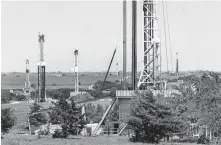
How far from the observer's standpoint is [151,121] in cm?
2031

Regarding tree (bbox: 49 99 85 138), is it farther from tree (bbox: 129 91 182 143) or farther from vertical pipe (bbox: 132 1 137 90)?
vertical pipe (bbox: 132 1 137 90)

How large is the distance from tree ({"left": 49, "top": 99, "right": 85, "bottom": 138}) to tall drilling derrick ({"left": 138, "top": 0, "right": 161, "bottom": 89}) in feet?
29.1

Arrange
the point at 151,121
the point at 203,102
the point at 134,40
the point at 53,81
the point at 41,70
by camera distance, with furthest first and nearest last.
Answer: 1. the point at 53,81
2. the point at 41,70
3. the point at 134,40
4. the point at 203,102
5. the point at 151,121

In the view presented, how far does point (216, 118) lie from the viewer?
64.8ft

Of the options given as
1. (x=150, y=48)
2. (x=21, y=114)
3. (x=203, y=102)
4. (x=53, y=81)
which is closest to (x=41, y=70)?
(x=21, y=114)

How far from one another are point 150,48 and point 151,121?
11.8m

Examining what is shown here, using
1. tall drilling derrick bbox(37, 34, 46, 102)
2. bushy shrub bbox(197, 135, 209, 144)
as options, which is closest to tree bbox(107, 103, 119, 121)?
bushy shrub bbox(197, 135, 209, 144)

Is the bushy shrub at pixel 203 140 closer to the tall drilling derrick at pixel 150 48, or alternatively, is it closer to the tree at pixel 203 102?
the tree at pixel 203 102

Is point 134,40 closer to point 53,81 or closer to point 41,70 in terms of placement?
point 41,70

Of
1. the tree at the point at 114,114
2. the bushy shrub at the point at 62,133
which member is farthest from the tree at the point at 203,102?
the bushy shrub at the point at 62,133

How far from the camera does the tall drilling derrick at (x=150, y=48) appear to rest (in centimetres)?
3070

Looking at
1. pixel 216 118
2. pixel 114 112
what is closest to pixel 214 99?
pixel 216 118

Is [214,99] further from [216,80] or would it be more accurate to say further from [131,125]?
[216,80]

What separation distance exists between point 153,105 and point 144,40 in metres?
11.1
